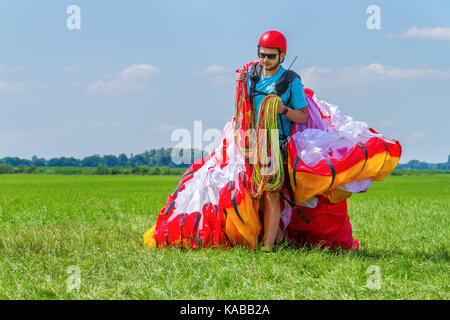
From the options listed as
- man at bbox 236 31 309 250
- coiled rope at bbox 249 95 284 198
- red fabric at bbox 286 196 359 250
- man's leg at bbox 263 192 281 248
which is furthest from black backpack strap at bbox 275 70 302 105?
red fabric at bbox 286 196 359 250

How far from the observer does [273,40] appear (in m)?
4.71

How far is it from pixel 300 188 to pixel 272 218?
413 mm

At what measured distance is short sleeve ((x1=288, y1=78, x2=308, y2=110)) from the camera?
4.81 meters

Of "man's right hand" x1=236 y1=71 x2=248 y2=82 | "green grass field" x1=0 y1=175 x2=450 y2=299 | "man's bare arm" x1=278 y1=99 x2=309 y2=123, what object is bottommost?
"green grass field" x1=0 y1=175 x2=450 y2=299

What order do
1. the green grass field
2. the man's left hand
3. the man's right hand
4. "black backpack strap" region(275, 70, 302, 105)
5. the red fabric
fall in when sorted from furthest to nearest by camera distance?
the red fabric → the man's right hand → "black backpack strap" region(275, 70, 302, 105) → the man's left hand → the green grass field

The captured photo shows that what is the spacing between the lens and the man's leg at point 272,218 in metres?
4.83

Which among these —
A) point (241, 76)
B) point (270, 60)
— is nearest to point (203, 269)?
point (241, 76)

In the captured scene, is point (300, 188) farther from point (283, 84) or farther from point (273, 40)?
point (273, 40)

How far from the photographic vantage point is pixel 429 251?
5.48m

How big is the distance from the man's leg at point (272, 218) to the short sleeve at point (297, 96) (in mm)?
893

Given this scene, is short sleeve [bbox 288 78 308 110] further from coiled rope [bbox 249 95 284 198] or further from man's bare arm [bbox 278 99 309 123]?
coiled rope [bbox 249 95 284 198]

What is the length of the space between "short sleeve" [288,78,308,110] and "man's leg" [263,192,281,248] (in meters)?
0.89

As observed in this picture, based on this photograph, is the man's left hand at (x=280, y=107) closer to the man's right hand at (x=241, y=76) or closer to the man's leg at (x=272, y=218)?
the man's right hand at (x=241, y=76)
